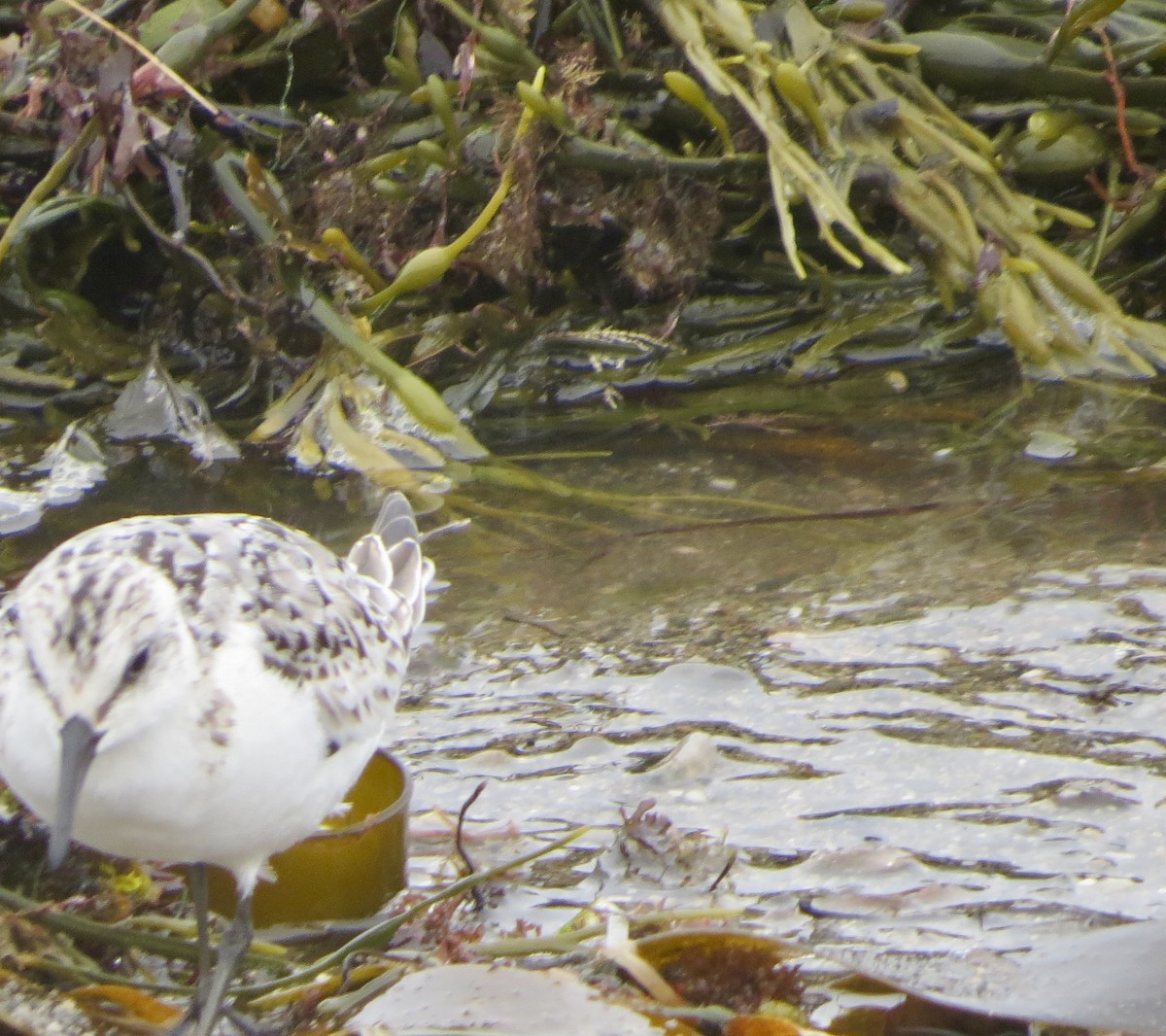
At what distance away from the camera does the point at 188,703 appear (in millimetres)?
2332

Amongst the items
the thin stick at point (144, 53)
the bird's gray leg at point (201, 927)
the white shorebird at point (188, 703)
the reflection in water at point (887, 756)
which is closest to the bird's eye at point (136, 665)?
the white shorebird at point (188, 703)

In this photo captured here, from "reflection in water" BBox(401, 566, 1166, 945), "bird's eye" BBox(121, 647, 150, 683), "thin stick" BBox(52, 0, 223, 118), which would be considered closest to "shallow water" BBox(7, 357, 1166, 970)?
"reflection in water" BBox(401, 566, 1166, 945)

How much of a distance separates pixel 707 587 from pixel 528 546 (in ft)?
1.59

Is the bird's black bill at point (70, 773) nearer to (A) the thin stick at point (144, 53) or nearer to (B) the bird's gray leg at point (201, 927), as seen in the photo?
(B) the bird's gray leg at point (201, 927)

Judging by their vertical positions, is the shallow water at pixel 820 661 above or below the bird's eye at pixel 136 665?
below

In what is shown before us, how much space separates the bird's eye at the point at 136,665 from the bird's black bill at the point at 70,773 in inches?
3.9

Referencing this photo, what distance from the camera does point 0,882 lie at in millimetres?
Result: 2660

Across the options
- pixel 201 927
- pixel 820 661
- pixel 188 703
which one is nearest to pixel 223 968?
pixel 201 927

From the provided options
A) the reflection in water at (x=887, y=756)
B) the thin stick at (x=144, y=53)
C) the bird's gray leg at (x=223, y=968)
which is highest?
the thin stick at (x=144, y=53)

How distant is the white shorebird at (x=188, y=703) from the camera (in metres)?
2.28

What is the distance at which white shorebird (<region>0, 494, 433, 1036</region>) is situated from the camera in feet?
7.49

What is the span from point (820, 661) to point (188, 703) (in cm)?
153

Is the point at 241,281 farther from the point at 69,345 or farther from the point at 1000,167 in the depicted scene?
the point at 1000,167

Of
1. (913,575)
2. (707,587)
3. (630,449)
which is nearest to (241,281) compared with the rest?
(630,449)
